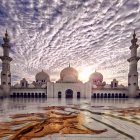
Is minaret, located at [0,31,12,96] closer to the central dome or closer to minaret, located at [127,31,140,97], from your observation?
the central dome

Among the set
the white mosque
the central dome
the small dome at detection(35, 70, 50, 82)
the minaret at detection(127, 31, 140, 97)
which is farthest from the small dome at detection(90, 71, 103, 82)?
the small dome at detection(35, 70, 50, 82)

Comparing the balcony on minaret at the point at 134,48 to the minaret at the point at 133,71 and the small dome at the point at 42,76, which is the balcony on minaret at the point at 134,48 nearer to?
the minaret at the point at 133,71

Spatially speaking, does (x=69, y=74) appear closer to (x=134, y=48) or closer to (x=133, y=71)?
(x=133, y=71)

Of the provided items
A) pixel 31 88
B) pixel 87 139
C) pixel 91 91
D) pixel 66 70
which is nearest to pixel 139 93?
pixel 91 91

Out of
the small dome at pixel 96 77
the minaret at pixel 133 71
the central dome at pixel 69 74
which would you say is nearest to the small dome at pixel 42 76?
the central dome at pixel 69 74

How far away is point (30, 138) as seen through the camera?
17.3 ft

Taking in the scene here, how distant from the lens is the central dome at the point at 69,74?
43.6 m

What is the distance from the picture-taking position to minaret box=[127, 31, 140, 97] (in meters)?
39.6

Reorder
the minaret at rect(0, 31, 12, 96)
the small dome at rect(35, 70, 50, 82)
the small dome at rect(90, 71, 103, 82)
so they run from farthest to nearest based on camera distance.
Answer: the small dome at rect(90, 71, 103, 82), the small dome at rect(35, 70, 50, 82), the minaret at rect(0, 31, 12, 96)

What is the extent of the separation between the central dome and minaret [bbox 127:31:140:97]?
13.0 meters

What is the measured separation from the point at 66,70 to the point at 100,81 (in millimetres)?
10712

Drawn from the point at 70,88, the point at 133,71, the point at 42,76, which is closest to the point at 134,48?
the point at 133,71

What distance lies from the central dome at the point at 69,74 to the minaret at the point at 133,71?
13.0 metres

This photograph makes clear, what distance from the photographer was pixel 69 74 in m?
44.7
